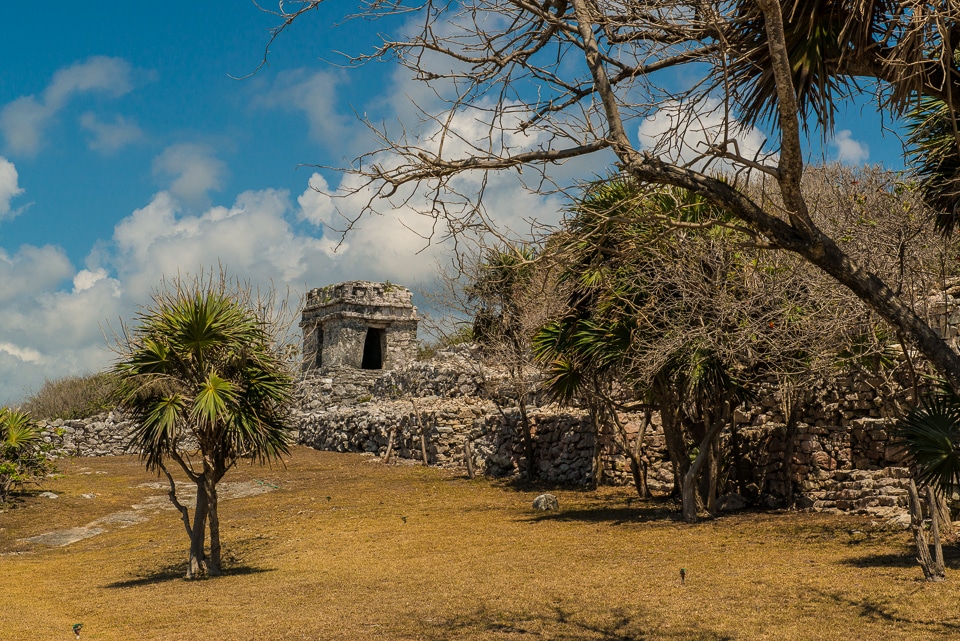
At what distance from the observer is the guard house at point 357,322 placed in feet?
105

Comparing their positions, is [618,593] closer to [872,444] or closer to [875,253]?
[875,253]

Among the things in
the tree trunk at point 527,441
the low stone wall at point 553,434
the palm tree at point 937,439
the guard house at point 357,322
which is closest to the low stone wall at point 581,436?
the low stone wall at point 553,434

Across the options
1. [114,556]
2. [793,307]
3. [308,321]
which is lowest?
[114,556]

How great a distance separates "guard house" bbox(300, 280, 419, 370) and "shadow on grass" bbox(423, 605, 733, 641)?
2458cm

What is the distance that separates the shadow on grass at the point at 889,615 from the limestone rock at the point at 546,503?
7928 mm

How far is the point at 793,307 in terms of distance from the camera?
452 inches

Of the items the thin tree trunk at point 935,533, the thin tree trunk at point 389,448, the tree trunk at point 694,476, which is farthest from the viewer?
the thin tree trunk at point 389,448

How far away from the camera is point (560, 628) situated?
7.04 meters

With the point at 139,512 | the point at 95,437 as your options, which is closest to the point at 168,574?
the point at 139,512

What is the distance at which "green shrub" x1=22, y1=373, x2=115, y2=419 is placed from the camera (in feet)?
123

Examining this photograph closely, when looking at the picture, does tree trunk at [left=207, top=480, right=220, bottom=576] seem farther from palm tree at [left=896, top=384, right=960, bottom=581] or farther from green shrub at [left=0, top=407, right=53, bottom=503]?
green shrub at [left=0, top=407, right=53, bottom=503]

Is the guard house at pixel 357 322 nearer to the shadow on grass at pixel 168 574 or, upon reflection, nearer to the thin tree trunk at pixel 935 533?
the shadow on grass at pixel 168 574

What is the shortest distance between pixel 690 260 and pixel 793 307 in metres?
1.46

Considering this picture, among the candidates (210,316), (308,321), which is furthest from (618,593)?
(308,321)
